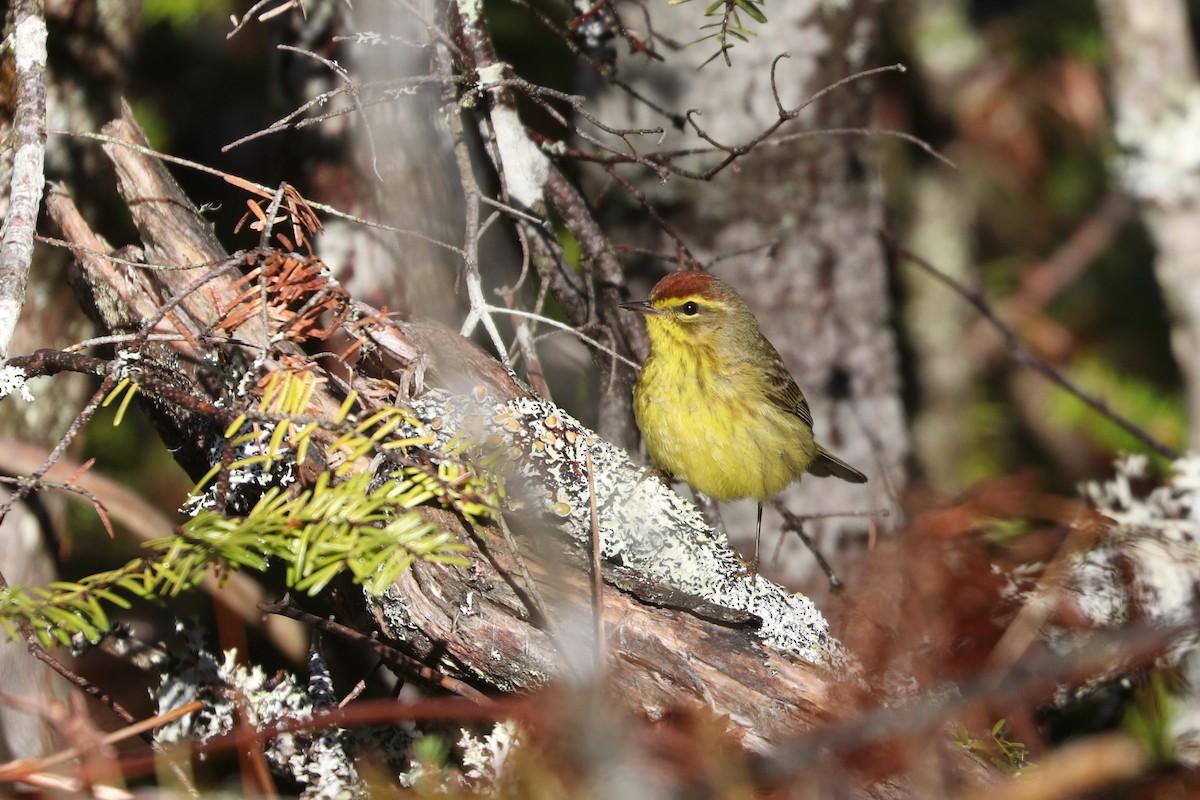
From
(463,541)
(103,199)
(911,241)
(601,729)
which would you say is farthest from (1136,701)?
(911,241)

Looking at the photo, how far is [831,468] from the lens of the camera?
166 inches

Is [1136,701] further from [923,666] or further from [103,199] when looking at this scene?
[103,199]

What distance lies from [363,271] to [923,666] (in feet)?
8.06

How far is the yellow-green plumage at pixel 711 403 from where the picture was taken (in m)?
3.58

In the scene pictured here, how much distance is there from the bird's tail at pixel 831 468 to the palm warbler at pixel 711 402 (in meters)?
0.24

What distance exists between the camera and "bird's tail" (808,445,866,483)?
418 centimetres

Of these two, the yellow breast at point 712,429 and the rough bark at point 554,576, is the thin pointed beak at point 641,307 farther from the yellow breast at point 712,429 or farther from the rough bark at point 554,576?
the rough bark at point 554,576

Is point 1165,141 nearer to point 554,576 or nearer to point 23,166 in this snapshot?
point 554,576

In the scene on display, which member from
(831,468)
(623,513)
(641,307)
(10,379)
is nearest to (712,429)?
(641,307)

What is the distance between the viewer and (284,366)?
7.61ft

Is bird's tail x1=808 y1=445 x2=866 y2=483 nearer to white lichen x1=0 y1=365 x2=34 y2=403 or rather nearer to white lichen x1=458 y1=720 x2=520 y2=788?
white lichen x1=458 y1=720 x2=520 y2=788

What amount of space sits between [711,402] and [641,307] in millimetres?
421

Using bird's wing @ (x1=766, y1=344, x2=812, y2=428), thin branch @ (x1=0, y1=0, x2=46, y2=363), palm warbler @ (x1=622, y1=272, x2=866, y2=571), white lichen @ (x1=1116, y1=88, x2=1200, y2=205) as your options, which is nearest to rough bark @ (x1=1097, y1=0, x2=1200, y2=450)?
white lichen @ (x1=1116, y1=88, x2=1200, y2=205)

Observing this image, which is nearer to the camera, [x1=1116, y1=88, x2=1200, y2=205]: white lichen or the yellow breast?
the yellow breast
